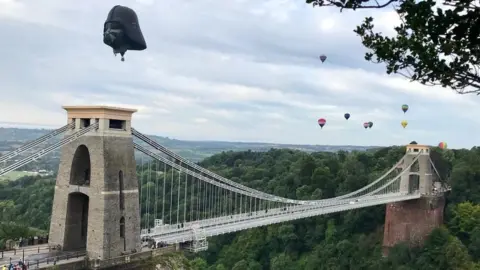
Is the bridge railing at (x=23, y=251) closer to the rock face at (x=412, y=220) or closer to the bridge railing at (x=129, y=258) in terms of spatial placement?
the bridge railing at (x=129, y=258)

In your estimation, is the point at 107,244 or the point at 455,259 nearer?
the point at 107,244

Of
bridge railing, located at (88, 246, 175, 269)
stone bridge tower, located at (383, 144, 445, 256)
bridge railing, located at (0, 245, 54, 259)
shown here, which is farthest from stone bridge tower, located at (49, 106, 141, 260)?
stone bridge tower, located at (383, 144, 445, 256)

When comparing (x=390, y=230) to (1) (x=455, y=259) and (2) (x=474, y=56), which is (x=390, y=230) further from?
(2) (x=474, y=56)

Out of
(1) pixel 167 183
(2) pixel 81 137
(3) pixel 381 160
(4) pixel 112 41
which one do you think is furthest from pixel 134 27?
(3) pixel 381 160

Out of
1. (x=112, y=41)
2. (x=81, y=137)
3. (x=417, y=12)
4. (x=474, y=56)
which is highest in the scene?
(x=112, y=41)

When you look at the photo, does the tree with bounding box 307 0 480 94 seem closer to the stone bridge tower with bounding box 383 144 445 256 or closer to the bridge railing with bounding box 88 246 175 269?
the bridge railing with bounding box 88 246 175 269

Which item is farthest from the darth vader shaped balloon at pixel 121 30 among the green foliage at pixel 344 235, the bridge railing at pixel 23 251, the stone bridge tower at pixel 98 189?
the green foliage at pixel 344 235
